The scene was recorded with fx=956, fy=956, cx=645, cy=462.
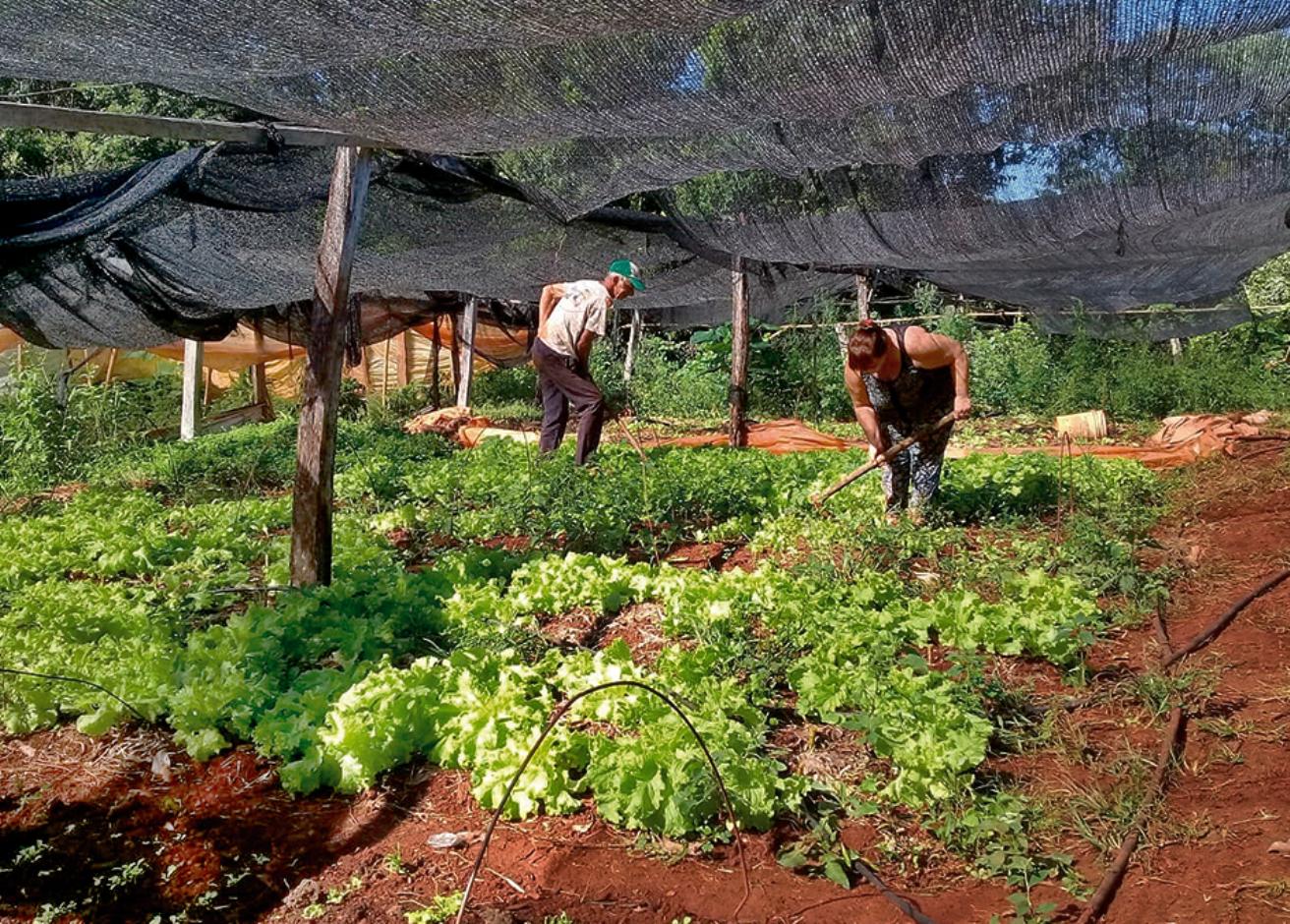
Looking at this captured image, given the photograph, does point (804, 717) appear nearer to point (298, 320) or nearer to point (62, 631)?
point (62, 631)

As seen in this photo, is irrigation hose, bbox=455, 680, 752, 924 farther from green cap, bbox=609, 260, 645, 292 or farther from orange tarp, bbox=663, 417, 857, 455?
orange tarp, bbox=663, 417, 857, 455

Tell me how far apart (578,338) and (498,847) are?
5.28 metres

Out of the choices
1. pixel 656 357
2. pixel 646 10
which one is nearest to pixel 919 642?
pixel 646 10

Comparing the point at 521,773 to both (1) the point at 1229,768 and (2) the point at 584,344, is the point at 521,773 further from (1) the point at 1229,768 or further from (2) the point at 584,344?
(2) the point at 584,344

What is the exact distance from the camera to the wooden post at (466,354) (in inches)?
536

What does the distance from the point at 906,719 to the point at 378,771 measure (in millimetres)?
1748

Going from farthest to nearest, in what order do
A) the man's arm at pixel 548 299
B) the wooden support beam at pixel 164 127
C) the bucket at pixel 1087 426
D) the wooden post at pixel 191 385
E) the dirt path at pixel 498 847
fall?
the wooden post at pixel 191 385 < the bucket at pixel 1087 426 < the man's arm at pixel 548 299 < the wooden support beam at pixel 164 127 < the dirt path at pixel 498 847

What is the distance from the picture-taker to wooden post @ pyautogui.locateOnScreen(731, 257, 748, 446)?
9359 mm

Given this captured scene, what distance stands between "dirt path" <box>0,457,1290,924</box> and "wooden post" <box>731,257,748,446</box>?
6274 mm

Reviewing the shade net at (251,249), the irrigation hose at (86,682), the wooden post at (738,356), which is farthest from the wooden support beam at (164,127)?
the wooden post at (738,356)

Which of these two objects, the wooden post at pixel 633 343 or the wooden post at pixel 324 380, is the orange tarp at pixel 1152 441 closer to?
the wooden post at pixel 633 343

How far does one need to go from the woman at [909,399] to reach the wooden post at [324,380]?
3041 mm

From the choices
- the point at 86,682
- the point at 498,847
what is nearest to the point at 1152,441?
the point at 498,847

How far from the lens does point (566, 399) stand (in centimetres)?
793
